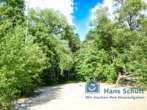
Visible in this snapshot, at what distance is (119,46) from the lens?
1262 inches

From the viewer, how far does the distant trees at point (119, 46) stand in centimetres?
2517

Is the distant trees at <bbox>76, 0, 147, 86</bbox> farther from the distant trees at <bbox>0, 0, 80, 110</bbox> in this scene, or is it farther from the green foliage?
the green foliage

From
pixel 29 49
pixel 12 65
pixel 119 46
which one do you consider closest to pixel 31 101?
pixel 29 49

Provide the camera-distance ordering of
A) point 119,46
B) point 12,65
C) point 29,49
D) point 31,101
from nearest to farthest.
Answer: point 12,65 < point 29,49 < point 31,101 < point 119,46

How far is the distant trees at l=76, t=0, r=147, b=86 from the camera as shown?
82.6 ft

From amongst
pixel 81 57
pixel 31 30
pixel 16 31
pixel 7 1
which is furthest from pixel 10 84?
pixel 81 57

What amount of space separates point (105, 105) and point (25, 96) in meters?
7.40

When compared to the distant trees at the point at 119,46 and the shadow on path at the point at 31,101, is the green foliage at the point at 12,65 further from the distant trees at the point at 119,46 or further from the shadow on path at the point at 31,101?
the distant trees at the point at 119,46

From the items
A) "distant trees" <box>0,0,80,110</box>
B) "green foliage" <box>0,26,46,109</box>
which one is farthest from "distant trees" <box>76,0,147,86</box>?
"green foliage" <box>0,26,46,109</box>

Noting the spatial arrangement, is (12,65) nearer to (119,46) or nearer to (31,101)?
(31,101)

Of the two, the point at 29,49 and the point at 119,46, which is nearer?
the point at 29,49

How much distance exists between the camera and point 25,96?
2155cm

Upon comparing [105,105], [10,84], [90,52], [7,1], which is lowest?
[105,105]

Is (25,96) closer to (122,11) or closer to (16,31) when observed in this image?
(16,31)
